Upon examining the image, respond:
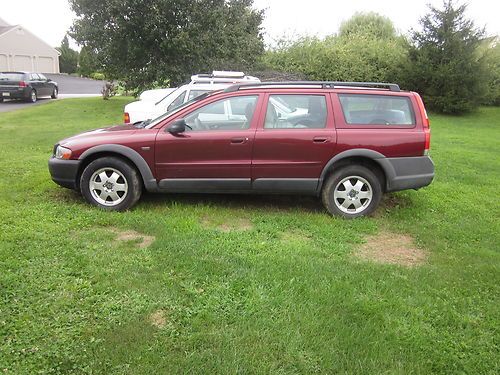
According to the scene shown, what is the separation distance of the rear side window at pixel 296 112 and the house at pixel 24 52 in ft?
179

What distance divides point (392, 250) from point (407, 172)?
127cm

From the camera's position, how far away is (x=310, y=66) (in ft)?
77.7

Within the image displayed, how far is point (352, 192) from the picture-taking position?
224 inches

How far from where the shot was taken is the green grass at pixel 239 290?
289cm

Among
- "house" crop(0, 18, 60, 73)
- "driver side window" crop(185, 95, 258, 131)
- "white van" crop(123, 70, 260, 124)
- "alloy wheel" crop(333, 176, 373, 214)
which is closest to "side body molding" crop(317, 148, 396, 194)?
"alloy wheel" crop(333, 176, 373, 214)

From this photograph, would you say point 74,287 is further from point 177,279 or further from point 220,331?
point 220,331

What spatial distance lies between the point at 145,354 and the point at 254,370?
67 centimetres

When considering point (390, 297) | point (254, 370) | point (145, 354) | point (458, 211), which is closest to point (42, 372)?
point (145, 354)

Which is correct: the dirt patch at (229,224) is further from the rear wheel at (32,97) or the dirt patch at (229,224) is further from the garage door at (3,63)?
the garage door at (3,63)

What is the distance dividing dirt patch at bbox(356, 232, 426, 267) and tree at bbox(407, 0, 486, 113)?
17471mm

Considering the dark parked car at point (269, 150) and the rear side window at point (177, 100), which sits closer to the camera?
the dark parked car at point (269, 150)

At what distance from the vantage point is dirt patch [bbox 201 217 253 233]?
5.21m

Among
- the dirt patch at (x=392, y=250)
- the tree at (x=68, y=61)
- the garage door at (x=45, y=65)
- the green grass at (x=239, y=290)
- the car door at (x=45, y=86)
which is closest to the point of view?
the green grass at (x=239, y=290)

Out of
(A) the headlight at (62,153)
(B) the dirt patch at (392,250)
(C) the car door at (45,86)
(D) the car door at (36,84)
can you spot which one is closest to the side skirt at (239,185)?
(B) the dirt patch at (392,250)
